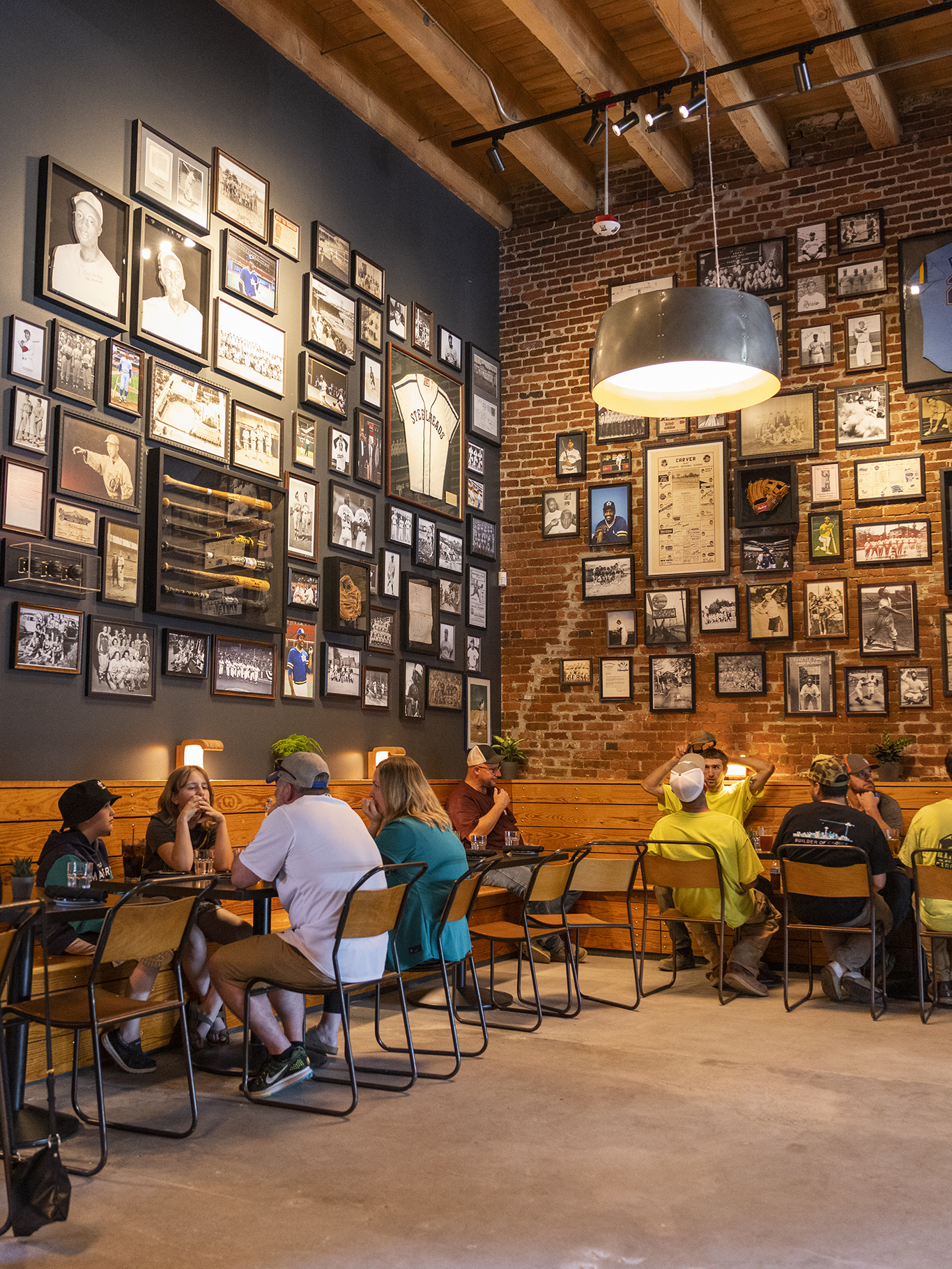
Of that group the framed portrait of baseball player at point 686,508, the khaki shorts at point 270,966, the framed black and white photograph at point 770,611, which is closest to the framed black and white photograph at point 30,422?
the khaki shorts at point 270,966

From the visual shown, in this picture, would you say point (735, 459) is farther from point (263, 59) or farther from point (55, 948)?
point (55, 948)

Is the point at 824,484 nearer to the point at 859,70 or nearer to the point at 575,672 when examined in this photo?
the point at 575,672

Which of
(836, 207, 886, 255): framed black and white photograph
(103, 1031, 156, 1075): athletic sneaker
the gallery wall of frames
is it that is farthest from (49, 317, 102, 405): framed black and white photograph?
(836, 207, 886, 255): framed black and white photograph

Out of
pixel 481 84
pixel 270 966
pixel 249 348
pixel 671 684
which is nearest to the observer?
pixel 270 966

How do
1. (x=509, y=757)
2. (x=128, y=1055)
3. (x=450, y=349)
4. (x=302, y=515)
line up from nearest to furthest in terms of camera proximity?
(x=128, y=1055)
(x=302, y=515)
(x=509, y=757)
(x=450, y=349)

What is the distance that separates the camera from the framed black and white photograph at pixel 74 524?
5121 mm

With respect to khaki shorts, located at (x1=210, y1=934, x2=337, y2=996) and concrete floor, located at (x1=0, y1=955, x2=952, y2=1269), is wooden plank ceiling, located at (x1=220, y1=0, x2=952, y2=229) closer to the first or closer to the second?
khaki shorts, located at (x1=210, y1=934, x2=337, y2=996)

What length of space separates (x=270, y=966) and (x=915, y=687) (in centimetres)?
503

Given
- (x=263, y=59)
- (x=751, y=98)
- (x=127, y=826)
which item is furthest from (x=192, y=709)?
(x=751, y=98)

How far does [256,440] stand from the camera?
21.0 feet

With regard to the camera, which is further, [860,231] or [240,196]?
[860,231]

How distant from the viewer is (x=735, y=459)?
322 inches

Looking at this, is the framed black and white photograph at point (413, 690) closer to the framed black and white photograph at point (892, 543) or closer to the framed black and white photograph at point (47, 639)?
the framed black and white photograph at point (47, 639)

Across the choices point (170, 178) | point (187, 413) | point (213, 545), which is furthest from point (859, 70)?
point (213, 545)
